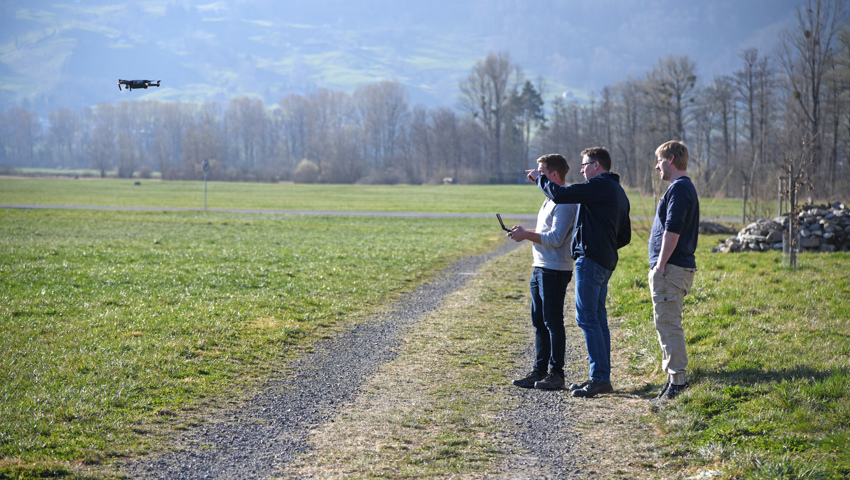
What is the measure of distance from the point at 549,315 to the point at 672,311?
1.11 m

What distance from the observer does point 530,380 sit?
6.50 m

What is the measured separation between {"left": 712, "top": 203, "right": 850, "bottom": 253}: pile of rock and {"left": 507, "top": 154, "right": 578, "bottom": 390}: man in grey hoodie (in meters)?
12.5

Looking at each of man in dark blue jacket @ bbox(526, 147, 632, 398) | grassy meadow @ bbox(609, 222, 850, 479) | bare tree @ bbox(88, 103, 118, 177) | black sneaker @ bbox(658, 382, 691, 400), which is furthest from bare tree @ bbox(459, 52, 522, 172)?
black sneaker @ bbox(658, 382, 691, 400)

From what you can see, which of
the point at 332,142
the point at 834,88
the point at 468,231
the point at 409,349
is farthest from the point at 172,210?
the point at 332,142

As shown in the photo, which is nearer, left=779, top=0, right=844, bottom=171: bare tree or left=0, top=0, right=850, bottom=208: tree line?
left=779, top=0, right=844, bottom=171: bare tree

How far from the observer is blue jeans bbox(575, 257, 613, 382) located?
6.04 metres

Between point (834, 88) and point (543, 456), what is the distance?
49695mm

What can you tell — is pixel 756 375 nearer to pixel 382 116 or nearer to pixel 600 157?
pixel 600 157

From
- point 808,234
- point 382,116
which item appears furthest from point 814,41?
point 382,116

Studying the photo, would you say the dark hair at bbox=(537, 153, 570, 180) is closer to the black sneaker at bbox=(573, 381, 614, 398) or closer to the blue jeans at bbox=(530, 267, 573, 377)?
the blue jeans at bbox=(530, 267, 573, 377)

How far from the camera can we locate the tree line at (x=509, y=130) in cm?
3878

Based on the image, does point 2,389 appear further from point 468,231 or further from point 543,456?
point 468,231

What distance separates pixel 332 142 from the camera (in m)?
135

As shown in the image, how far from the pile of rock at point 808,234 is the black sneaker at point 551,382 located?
12.6 meters
